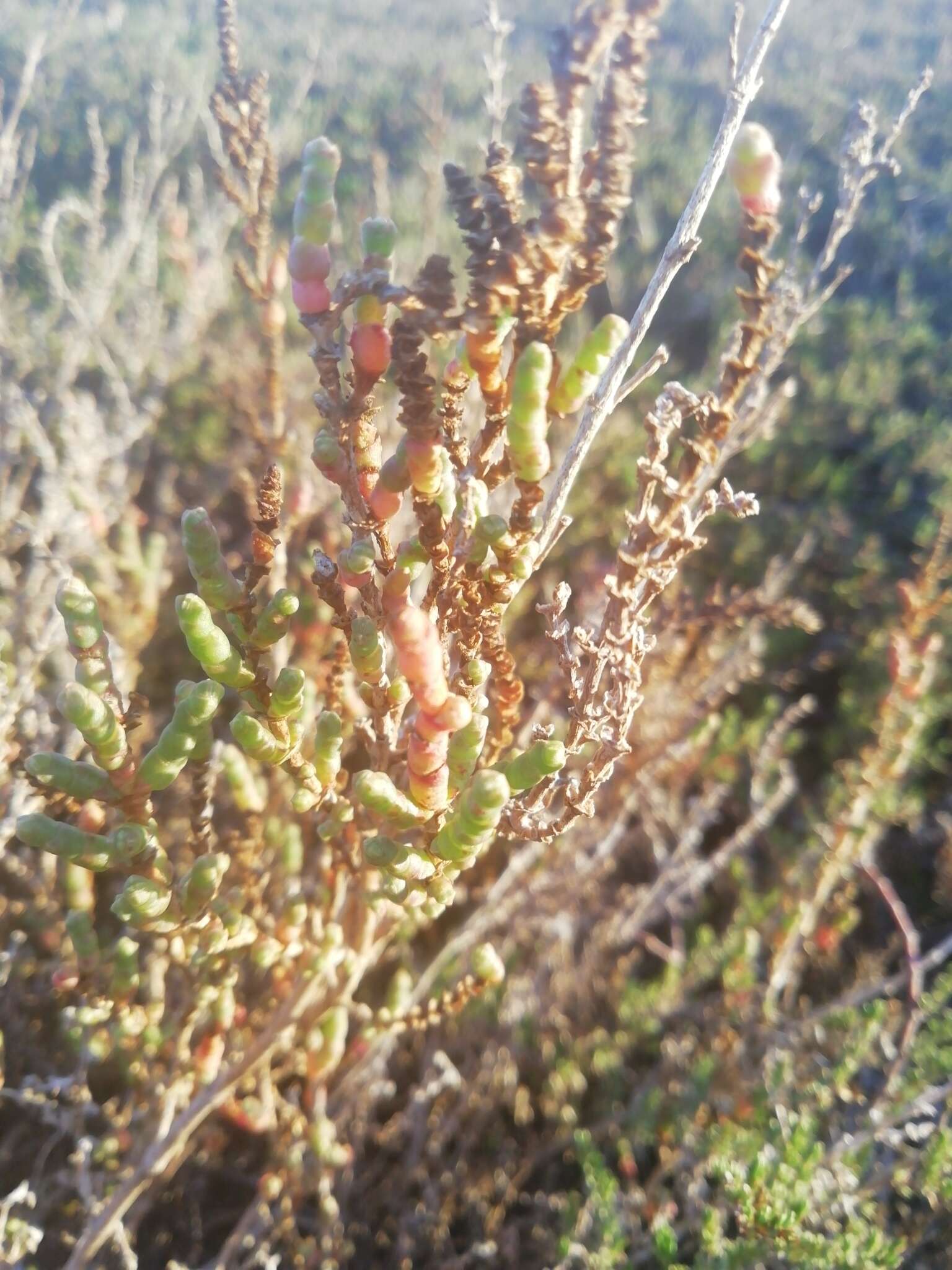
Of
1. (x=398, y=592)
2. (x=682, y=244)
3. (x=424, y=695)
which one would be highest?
(x=682, y=244)

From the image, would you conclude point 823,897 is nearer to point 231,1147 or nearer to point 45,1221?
point 231,1147

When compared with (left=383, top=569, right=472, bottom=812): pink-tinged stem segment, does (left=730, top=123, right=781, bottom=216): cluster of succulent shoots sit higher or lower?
higher

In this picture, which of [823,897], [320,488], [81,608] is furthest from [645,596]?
[320,488]

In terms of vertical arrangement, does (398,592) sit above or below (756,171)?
below

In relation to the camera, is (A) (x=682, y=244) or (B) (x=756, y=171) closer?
(B) (x=756, y=171)

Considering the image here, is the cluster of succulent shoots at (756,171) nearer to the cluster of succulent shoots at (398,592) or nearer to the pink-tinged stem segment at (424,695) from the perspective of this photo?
the cluster of succulent shoots at (398,592)

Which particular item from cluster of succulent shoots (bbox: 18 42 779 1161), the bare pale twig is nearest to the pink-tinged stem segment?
cluster of succulent shoots (bbox: 18 42 779 1161)

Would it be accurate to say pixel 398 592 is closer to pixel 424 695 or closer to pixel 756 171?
pixel 424 695

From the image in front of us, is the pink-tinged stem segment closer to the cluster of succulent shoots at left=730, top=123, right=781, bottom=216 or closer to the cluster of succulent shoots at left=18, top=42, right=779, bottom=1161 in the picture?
the cluster of succulent shoots at left=18, top=42, right=779, bottom=1161

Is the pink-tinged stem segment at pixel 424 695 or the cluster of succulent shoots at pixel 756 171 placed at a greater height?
the cluster of succulent shoots at pixel 756 171

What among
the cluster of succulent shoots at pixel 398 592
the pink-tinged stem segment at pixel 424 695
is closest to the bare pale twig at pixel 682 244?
the cluster of succulent shoots at pixel 398 592

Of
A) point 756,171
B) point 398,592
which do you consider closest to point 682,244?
point 756,171
